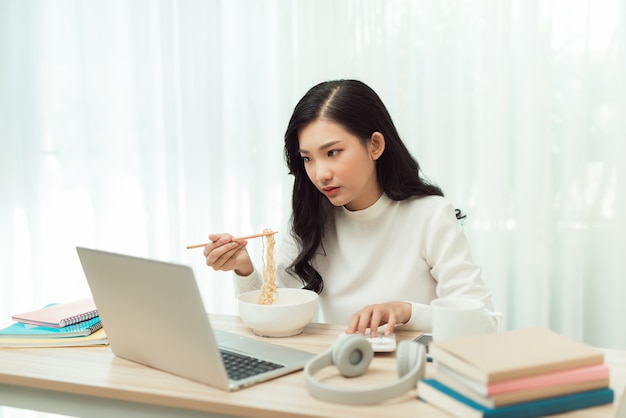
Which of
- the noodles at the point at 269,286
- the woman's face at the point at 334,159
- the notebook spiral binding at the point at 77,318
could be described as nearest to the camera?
the notebook spiral binding at the point at 77,318

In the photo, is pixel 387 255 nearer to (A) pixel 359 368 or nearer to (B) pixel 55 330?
(A) pixel 359 368

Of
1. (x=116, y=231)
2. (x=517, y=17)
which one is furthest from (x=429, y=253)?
(x=116, y=231)

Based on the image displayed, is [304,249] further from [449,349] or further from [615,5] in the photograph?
[615,5]

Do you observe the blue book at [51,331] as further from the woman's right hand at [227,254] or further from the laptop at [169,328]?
the woman's right hand at [227,254]

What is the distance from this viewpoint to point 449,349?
3.54 ft

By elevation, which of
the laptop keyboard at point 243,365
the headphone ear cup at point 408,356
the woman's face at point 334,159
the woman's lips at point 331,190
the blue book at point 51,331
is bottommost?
the laptop keyboard at point 243,365

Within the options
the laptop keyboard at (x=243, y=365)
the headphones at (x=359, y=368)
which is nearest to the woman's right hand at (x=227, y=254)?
the laptop keyboard at (x=243, y=365)

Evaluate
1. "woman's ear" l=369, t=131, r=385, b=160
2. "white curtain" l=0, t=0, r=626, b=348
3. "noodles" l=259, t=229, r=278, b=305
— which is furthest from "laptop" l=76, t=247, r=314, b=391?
"white curtain" l=0, t=0, r=626, b=348

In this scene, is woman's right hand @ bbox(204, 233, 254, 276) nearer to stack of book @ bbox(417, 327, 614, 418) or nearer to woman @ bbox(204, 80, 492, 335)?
woman @ bbox(204, 80, 492, 335)

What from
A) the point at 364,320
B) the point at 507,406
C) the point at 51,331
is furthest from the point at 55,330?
the point at 507,406

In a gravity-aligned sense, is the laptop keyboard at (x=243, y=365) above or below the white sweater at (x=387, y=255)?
below

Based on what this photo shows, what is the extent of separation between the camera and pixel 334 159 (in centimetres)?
179

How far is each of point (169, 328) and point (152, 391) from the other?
112mm

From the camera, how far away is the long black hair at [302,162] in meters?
1.84
